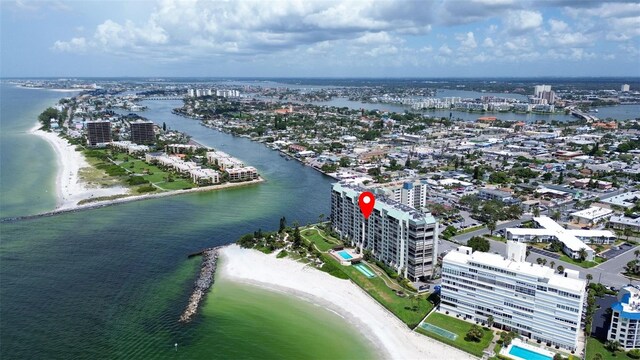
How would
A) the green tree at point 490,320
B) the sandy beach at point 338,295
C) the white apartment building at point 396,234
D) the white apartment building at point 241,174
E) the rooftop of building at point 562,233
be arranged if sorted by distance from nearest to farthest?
the sandy beach at point 338,295 < the green tree at point 490,320 < the white apartment building at point 396,234 < the rooftop of building at point 562,233 < the white apartment building at point 241,174

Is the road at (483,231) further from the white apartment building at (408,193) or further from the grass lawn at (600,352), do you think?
the grass lawn at (600,352)

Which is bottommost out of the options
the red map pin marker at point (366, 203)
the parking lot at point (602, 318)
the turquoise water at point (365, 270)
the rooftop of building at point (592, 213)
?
the parking lot at point (602, 318)

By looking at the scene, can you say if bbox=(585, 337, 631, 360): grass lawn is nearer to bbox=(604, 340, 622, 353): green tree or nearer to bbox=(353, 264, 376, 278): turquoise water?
bbox=(604, 340, 622, 353): green tree

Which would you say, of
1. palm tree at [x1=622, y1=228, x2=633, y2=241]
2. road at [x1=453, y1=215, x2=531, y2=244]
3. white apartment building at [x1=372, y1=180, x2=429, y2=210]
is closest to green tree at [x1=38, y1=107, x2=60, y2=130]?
white apartment building at [x1=372, y1=180, x2=429, y2=210]

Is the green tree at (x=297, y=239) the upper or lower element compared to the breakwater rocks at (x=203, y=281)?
upper

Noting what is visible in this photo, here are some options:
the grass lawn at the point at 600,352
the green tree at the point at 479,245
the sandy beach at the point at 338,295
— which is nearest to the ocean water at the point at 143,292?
the sandy beach at the point at 338,295

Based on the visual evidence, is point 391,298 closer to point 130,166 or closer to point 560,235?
point 560,235
